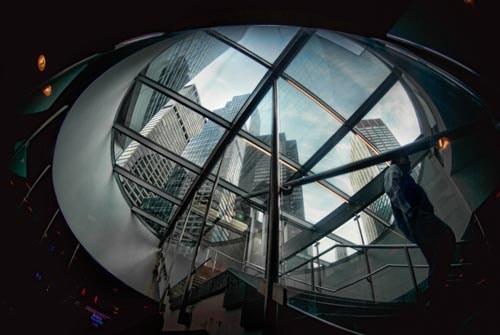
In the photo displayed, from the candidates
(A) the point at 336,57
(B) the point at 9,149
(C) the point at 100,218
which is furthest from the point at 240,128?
(B) the point at 9,149

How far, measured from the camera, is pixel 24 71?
1385mm

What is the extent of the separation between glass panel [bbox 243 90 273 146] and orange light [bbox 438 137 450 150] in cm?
288

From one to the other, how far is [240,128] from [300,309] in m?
4.37

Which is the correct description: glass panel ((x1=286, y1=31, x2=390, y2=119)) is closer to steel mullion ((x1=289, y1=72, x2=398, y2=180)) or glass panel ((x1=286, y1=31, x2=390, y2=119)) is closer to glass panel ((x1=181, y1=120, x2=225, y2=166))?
steel mullion ((x1=289, y1=72, x2=398, y2=180))

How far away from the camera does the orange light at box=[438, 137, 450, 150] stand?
2.37 metres

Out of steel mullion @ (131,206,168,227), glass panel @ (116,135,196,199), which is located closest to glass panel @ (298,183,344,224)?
glass panel @ (116,135,196,199)

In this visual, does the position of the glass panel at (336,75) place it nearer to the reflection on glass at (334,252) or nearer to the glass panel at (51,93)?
the reflection on glass at (334,252)

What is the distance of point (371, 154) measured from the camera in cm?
387

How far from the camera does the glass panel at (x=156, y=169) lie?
6477 mm

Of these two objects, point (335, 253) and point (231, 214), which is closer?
point (335, 253)

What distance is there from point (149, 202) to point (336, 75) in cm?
609

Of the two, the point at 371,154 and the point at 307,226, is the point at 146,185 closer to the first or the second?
the point at 307,226

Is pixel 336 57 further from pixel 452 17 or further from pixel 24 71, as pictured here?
pixel 24 71

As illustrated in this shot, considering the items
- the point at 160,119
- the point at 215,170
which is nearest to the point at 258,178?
the point at 215,170
